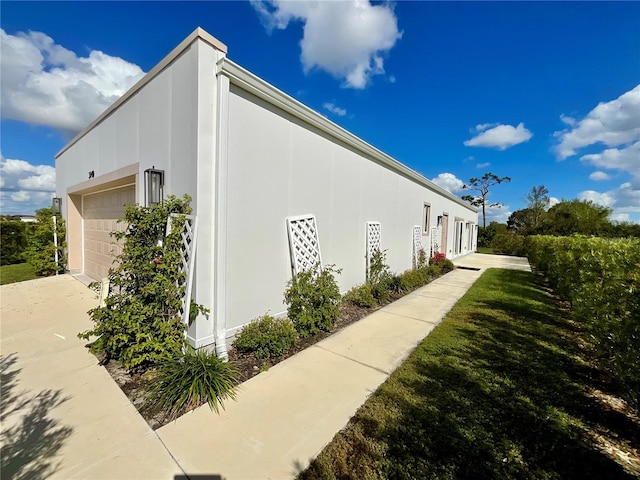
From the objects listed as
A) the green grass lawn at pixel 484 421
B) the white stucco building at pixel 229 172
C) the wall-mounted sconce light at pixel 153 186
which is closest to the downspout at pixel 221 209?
the white stucco building at pixel 229 172

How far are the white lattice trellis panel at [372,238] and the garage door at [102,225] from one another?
5.72 m

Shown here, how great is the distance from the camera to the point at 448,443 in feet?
7.19

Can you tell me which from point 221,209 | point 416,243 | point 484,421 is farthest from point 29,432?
point 416,243

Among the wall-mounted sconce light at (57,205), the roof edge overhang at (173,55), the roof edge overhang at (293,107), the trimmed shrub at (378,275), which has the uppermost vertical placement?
the roof edge overhang at (173,55)

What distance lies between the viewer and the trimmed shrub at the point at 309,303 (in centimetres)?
443

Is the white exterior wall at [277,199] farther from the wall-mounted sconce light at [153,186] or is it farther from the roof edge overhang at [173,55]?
the wall-mounted sconce light at [153,186]

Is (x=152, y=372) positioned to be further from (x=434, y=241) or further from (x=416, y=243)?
(x=434, y=241)

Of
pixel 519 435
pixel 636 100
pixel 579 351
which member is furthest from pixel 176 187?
pixel 636 100

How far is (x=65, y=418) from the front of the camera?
246 centimetres

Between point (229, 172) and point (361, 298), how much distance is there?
4.15 m

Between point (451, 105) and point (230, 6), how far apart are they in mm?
9067

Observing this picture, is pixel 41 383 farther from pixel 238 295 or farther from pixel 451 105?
pixel 451 105

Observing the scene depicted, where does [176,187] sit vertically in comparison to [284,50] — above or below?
below

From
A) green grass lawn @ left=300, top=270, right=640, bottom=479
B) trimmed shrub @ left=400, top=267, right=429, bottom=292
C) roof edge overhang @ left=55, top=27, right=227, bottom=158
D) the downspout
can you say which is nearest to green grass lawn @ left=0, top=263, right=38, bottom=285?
roof edge overhang @ left=55, top=27, right=227, bottom=158
